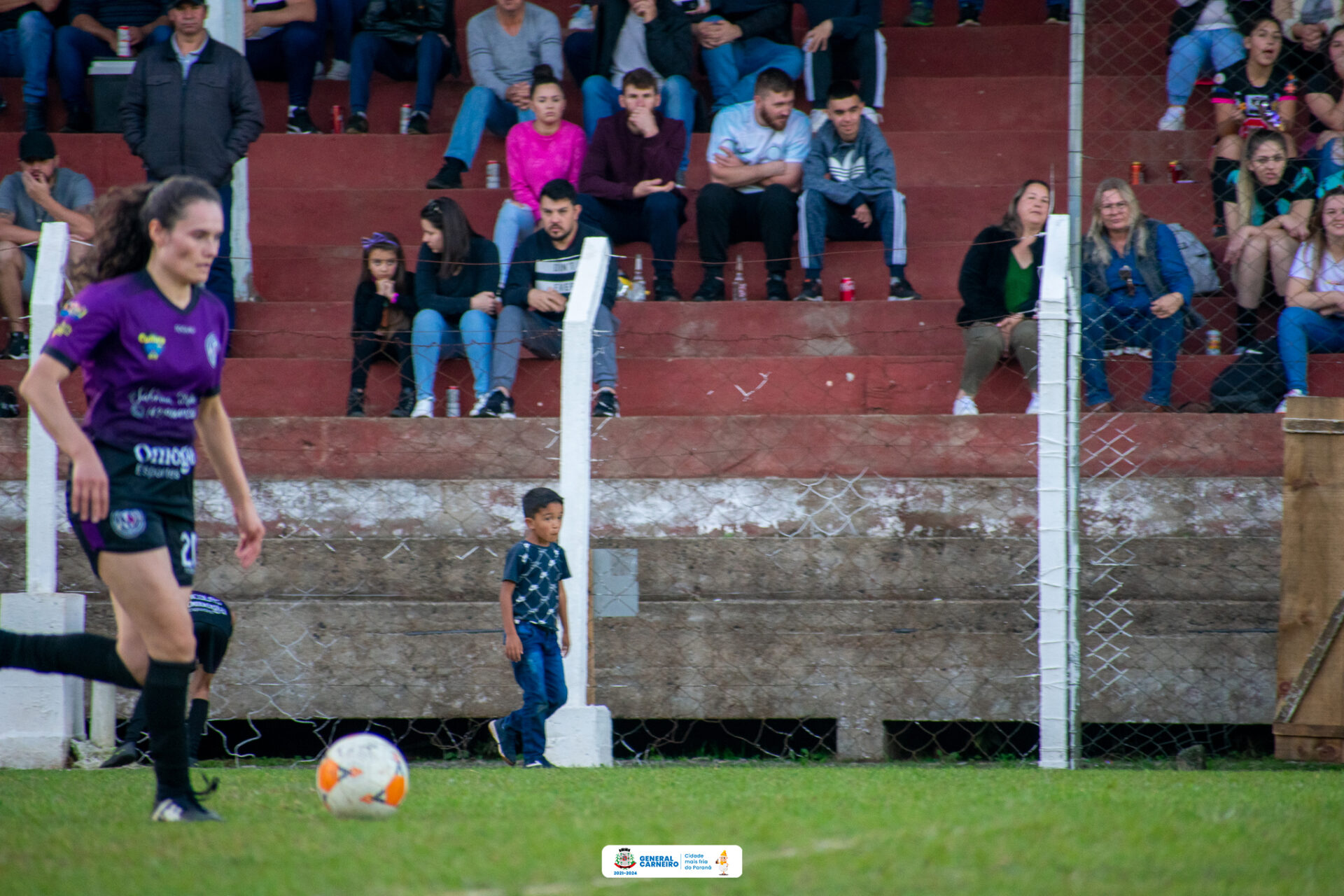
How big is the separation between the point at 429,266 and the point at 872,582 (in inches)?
138

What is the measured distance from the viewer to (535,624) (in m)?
6.43

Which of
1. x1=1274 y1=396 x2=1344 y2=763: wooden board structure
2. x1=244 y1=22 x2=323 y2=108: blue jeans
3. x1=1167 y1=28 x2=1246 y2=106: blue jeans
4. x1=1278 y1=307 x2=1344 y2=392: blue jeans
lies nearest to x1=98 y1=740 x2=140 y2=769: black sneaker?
x1=1274 y1=396 x2=1344 y2=763: wooden board structure

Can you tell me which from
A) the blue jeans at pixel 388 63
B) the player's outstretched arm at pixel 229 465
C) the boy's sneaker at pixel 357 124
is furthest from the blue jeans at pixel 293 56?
the player's outstretched arm at pixel 229 465

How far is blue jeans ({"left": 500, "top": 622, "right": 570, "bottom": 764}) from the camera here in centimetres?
639

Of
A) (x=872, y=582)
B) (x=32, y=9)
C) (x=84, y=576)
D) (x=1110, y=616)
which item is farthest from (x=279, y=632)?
(x=32, y=9)

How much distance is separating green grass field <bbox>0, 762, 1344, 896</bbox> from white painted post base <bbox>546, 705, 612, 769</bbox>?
1.14 meters

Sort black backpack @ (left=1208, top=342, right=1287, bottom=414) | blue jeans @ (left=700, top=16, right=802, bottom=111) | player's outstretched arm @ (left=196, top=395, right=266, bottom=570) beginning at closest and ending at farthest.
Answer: player's outstretched arm @ (left=196, top=395, right=266, bottom=570), black backpack @ (left=1208, top=342, right=1287, bottom=414), blue jeans @ (left=700, top=16, right=802, bottom=111)

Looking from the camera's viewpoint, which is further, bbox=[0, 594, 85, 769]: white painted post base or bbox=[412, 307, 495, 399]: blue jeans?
bbox=[412, 307, 495, 399]: blue jeans

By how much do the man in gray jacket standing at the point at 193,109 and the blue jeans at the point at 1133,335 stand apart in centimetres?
556

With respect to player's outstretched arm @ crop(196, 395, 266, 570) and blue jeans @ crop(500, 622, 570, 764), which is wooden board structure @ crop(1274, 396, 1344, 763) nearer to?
blue jeans @ crop(500, 622, 570, 764)

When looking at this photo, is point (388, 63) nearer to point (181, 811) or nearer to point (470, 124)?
point (470, 124)

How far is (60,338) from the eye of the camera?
12.6ft

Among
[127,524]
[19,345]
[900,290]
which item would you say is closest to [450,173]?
[19,345]

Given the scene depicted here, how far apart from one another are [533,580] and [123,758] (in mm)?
2260
